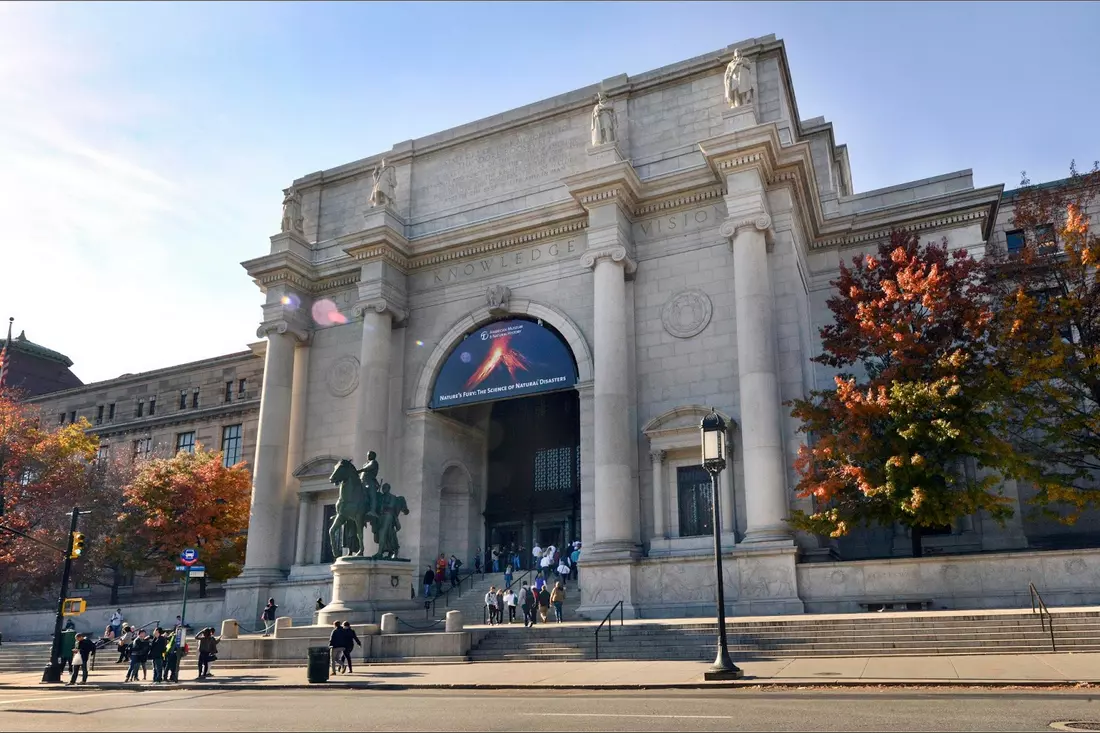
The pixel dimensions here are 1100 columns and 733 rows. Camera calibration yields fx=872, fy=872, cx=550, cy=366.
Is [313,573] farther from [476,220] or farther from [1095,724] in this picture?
[1095,724]

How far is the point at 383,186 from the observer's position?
37.5m

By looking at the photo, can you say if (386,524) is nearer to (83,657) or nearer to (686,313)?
(83,657)

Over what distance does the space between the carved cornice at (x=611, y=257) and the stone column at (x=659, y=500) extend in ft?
22.6

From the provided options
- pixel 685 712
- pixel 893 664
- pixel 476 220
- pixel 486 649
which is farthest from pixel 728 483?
pixel 685 712

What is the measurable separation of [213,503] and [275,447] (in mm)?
10184

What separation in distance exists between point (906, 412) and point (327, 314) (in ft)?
82.4

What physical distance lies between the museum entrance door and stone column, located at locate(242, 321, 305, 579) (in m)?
8.80

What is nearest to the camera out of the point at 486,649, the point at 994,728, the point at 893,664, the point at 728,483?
the point at 994,728

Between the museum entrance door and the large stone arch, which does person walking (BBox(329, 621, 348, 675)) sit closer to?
the large stone arch

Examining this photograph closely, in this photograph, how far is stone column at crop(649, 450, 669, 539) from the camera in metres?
29.2

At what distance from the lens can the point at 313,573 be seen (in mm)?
34656

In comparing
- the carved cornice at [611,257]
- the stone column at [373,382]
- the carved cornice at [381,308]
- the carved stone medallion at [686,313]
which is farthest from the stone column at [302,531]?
the carved stone medallion at [686,313]

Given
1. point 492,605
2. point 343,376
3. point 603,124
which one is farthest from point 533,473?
point 603,124

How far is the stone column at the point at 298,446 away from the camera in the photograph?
1417 inches
